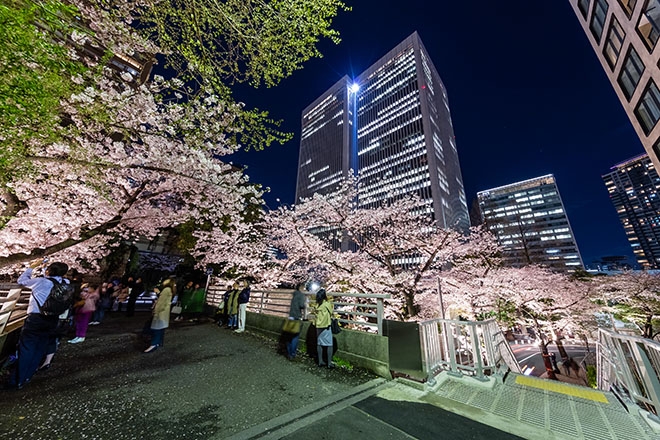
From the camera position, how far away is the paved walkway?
3.09 m

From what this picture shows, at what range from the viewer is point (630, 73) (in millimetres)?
15375

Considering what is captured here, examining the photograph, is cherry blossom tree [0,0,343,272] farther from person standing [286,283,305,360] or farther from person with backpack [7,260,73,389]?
person standing [286,283,305,360]

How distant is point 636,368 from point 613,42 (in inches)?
960

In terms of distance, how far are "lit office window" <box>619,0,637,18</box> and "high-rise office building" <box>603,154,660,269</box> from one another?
144 m

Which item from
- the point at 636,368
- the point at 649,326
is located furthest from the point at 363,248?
the point at 649,326

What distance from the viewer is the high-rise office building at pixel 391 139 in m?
77.8

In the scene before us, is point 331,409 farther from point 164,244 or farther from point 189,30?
point 164,244

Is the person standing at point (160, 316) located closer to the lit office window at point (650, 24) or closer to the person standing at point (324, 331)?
the person standing at point (324, 331)

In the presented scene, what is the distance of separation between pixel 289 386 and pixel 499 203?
5256 inches

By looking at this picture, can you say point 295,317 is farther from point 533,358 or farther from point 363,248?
point 533,358

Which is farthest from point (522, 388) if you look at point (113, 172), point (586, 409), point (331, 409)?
point (113, 172)

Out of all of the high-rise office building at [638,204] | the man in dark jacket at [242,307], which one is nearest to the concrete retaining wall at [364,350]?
the man in dark jacket at [242,307]

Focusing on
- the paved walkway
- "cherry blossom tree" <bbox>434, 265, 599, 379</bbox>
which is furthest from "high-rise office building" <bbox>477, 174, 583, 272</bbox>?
the paved walkway

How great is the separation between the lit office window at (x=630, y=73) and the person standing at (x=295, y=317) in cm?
2358
